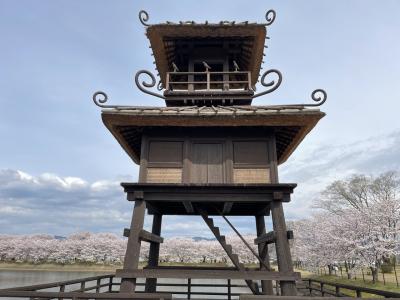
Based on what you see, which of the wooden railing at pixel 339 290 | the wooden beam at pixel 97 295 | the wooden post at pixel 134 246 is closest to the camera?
the wooden beam at pixel 97 295

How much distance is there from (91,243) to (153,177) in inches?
2524

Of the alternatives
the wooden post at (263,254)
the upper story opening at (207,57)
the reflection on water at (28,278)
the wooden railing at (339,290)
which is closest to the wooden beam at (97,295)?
the wooden railing at (339,290)

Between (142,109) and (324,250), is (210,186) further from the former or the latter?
(324,250)

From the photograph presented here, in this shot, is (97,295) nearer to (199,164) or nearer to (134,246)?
(134,246)

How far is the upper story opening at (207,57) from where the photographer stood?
941cm

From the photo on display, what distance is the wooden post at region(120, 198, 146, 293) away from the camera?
6664mm

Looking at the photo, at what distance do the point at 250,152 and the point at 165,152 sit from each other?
2.36m

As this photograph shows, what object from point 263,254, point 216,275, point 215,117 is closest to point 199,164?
point 215,117

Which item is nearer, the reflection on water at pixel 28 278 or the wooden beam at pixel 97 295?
the wooden beam at pixel 97 295

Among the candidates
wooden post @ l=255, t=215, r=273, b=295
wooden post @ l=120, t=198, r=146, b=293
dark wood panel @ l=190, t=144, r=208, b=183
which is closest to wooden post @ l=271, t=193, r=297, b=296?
dark wood panel @ l=190, t=144, r=208, b=183

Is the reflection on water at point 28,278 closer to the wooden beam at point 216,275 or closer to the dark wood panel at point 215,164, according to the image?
the wooden beam at point 216,275

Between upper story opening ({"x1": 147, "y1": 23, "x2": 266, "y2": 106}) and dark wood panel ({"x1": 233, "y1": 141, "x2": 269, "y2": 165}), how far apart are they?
1923 millimetres

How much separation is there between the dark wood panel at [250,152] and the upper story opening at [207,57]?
1.92 metres

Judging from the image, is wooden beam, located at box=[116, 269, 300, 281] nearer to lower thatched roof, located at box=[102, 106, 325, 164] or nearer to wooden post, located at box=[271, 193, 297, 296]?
wooden post, located at box=[271, 193, 297, 296]
